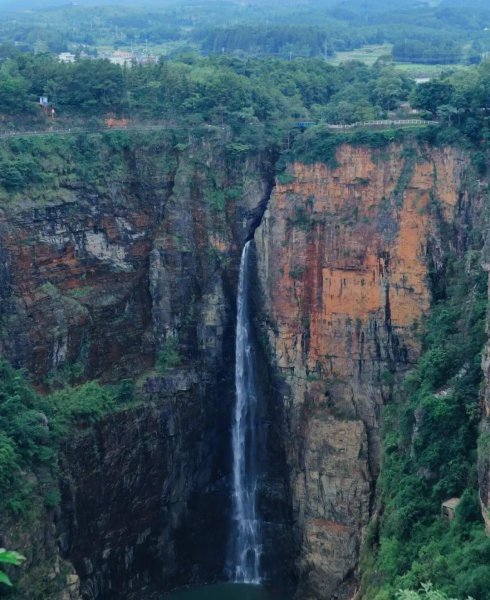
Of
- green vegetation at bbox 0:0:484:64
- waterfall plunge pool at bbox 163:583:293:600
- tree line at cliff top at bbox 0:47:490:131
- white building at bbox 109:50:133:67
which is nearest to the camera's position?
waterfall plunge pool at bbox 163:583:293:600

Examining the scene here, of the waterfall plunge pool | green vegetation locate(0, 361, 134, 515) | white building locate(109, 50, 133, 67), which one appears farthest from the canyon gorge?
white building locate(109, 50, 133, 67)

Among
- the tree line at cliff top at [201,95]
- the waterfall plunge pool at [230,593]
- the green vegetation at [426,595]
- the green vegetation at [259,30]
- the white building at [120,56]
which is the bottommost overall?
the waterfall plunge pool at [230,593]

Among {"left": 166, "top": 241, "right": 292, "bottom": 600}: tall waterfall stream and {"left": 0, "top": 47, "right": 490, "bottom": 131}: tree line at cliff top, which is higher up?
{"left": 0, "top": 47, "right": 490, "bottom": 131}: tree line at cliff top

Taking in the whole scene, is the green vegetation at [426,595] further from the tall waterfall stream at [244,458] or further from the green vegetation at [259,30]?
the green vegetation at [259,30]

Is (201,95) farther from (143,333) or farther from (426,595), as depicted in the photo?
(426,595)

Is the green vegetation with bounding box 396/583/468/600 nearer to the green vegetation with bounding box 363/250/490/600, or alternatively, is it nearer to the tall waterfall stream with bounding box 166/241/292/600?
the green vegetation with bounding box 363/250/490/600

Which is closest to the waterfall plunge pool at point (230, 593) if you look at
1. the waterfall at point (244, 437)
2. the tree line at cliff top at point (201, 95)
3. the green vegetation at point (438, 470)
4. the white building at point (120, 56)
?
the waterfall at point (244, 437)
